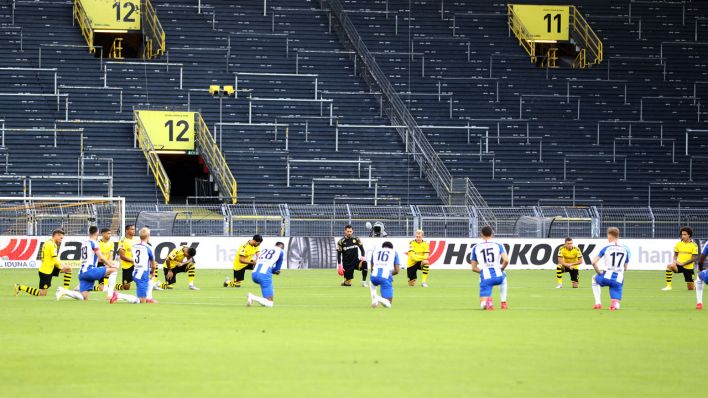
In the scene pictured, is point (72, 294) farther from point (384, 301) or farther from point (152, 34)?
point (152, 34)

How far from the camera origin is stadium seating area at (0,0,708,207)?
5306 cm

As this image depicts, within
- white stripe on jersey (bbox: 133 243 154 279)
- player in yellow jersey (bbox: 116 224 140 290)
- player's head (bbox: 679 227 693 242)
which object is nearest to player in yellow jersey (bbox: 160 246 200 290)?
player in yellow jersey (bbox: 116 224 140 290)

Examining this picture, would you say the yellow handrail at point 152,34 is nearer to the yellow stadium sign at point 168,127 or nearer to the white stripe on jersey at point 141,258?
the yellow stadium sign at point 168,127

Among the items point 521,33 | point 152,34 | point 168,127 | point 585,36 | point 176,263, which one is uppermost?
point 521,33

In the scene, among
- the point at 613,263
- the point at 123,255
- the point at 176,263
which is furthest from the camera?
the point at 176,263

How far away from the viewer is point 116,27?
59.0 m

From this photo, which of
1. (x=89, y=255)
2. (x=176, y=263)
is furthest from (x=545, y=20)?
(x=89, y=255)

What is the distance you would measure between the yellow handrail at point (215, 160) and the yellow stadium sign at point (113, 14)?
8.01 m

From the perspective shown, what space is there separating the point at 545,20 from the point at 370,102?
444 inches

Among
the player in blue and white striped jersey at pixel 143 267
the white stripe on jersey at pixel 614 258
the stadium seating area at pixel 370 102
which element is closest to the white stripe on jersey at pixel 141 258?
the player in blue and white striped jersey at pixel 143 267

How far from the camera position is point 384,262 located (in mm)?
24328

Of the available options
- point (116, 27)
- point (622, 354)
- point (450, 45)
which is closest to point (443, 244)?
point (450, 45)

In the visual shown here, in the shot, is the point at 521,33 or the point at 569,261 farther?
the point at 521,33

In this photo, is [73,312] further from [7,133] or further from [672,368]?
[7,133]
